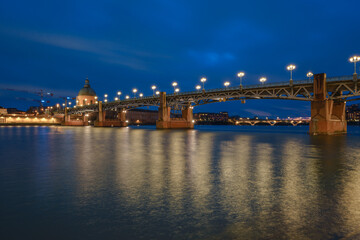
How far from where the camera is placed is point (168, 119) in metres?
85.1

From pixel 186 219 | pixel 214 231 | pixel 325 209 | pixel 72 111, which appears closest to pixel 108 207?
pixel 186 219

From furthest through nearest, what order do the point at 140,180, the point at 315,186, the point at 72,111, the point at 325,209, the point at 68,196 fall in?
the point at 72,111 → the point at 140,180 → the point at 315,186 → the point at 68,196 → the point at 325,209

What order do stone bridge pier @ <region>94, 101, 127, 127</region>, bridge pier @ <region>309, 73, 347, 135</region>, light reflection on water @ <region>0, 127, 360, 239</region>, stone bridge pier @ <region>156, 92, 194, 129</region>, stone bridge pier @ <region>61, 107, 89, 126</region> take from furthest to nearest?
stone bridge pier @ <region>61, 107, 89, 126</region> < stone bridge pier @ <region>94, 101, 127, 127</region> < stone bridge pier @ <region>156, 92, 194, 129</region> < bridge pier @ <region>309, 73, 347, 135</region> < light reflection on water @ <region>0, 127, 360, 239</region>

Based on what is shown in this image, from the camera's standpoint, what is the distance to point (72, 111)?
15000 cm

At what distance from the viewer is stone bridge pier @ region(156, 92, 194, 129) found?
275 feet

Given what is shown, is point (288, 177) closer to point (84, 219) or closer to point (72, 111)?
point (84, 219)

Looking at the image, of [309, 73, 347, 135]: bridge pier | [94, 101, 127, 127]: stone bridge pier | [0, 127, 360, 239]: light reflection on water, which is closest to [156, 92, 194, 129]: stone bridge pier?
[94, 101, 127, 127]: stone bridge pier

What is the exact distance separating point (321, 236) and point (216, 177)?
527 centimetres

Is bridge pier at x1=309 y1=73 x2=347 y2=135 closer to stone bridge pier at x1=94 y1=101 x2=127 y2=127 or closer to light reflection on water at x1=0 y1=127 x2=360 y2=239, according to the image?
light reflection on water at x1=0 y1=127 x2=360 y2=239

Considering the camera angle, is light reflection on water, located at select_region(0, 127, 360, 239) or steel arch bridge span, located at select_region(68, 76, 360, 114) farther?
steel arch bridge span, located at select_region(68, 76, 360, 114)

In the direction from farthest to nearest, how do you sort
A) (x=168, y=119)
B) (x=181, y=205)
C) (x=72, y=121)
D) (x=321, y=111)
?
(x=72, y=121)
(x=168, y=119)
(x=321, y=111)
(x=181, y=205)

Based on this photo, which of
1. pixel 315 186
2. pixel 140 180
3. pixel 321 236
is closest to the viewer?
pixel 321 236

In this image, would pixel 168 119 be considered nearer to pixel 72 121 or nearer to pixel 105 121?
pixel 105 121

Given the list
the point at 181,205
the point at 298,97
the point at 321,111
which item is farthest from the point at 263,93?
the point at 181,205
